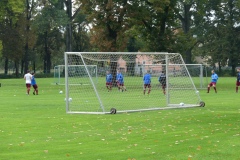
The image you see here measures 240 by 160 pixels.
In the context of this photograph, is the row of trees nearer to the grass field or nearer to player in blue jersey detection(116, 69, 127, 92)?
player in blue jersey detection(116, 69, 127, 92)

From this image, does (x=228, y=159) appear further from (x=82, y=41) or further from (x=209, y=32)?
(x=82, y=41)

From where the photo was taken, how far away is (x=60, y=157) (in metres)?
12.7

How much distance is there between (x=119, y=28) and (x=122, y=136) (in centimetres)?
4085

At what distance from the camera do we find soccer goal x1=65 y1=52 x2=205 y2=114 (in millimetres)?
26562

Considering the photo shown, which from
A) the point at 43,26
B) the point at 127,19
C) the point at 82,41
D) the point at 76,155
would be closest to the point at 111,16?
the point at 127,19

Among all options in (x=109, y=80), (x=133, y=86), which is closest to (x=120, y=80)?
(x=109, y=80)

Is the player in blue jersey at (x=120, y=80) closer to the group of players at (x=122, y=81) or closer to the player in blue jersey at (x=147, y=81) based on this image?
the group of players at (x=122, y=81)

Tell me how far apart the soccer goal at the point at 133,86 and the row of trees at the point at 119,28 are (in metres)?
25.4

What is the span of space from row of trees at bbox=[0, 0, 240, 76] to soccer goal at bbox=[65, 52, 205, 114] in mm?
25447

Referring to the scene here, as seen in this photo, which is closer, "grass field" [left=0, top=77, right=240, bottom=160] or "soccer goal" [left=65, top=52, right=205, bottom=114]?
"grass field" [left=0, top=77, right=240, bottom=160]

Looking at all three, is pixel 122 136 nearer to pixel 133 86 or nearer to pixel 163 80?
pixel 133 86

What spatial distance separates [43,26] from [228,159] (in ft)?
239

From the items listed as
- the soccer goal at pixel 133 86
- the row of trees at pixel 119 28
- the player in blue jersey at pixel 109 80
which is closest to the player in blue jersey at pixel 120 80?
the soccer goal at pixel 133 86

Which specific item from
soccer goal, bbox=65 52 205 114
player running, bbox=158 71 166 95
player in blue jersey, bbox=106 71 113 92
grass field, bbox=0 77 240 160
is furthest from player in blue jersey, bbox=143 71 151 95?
grass field, bbox=0 77 240 160
